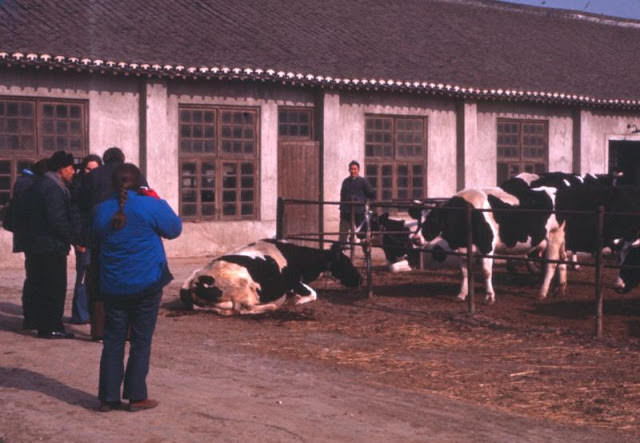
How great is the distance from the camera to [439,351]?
967 centimetres

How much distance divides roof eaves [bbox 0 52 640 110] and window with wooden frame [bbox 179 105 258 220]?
921mm

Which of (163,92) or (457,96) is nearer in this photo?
(163,92)

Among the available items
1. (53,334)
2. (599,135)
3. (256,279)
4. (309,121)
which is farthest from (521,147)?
(53,334)

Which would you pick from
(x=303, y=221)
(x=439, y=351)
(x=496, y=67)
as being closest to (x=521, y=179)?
(x=303, y=221)

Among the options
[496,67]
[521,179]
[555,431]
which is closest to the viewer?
[555,431]

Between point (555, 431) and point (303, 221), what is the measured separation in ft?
43.6

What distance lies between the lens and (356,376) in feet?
27.5

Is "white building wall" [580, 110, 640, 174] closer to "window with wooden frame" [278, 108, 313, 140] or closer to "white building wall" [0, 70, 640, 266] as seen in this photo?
"white building wall" [0, 70, 640, 266]

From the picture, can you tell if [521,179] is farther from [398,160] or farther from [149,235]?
[149,235]

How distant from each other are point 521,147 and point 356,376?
15.4m

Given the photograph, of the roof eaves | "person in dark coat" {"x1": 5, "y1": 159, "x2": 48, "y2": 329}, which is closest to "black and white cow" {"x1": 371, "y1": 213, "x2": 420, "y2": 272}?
the roof eaves

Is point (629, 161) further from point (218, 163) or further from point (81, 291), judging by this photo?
point (81, 291)

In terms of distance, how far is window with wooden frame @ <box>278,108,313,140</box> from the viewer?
1962cm

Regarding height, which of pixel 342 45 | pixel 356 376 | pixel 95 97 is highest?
pixel 342 45
